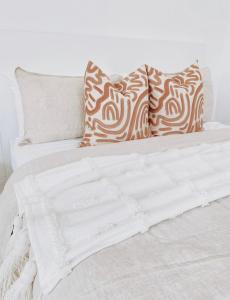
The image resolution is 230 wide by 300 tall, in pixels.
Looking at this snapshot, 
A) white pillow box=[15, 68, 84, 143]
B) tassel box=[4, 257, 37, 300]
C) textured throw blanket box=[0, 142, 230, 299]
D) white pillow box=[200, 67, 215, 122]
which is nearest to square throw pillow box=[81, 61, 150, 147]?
white pillow box=[15, 68, 84, 143]

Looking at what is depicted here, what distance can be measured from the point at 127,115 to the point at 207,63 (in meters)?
1.32

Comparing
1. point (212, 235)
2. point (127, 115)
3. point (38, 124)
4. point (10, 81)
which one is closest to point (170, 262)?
point (212, 235)

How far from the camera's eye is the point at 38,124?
1305 millimetres

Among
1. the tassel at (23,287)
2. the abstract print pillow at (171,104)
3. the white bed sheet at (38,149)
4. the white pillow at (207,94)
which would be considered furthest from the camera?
the white pillow at (207,94)

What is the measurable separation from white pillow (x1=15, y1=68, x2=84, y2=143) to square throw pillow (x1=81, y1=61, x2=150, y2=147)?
0.08 meters

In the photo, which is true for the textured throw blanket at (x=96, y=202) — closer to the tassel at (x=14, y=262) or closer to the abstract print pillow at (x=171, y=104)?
the tassel at (x=14, y=262)

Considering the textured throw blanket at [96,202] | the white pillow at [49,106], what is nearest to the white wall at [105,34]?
the white pillow at [49,106]

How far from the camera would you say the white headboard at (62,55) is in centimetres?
146

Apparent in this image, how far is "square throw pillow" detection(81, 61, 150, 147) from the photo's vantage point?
1278 mm

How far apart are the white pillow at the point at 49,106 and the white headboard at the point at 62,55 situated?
0.69 feet

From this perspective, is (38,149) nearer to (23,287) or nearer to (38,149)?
(38,149)

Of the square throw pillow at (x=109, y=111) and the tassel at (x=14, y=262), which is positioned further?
the square throw pillow at (x=109, y=111)

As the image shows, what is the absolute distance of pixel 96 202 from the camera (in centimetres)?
74

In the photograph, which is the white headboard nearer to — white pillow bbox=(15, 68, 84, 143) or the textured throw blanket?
white pillow bbox=(15, 68, 84, 143)
